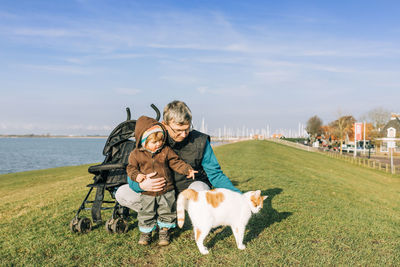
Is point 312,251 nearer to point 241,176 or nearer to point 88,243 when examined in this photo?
point 88,243

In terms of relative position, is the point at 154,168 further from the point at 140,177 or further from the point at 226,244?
the point at 226,244

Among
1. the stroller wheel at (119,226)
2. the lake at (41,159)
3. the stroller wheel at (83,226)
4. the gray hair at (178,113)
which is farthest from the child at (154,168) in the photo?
the lake at (41,159)

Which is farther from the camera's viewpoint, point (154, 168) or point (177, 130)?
point (177, 130)

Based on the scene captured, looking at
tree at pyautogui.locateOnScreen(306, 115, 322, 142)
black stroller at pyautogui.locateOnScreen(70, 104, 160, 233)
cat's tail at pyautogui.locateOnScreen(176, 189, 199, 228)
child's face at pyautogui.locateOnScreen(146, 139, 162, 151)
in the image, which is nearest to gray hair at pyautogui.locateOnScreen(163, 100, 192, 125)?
child's face at pyautogui.locateOnScreen(146, 139, 162, 151)

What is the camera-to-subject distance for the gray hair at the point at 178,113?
380 cm

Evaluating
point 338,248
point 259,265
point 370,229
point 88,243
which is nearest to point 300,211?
point 370,229

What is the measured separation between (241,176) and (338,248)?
24.3ft

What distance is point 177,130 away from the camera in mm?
3922

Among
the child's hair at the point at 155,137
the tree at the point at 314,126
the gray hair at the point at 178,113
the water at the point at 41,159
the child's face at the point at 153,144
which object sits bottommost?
the water at the point at 41,159

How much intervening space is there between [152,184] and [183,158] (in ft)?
2.41

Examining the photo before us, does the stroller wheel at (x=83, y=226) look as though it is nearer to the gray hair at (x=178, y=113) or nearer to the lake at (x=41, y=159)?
the gray hair at (x=178, y=113)

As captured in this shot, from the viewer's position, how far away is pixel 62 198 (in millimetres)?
8188

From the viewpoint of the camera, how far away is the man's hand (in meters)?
3.62

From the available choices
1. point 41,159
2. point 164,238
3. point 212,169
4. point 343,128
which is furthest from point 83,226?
point 343,128
